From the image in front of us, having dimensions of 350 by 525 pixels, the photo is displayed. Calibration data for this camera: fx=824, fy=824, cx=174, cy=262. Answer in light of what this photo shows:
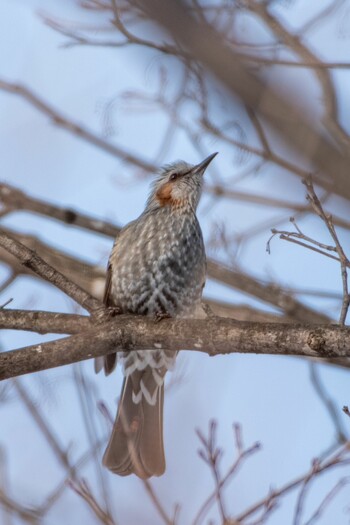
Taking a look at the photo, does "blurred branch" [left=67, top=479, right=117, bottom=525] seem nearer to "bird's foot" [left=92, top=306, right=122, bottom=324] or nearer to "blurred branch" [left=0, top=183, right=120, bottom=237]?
"bird's foot" [left=92, top=306, right=122, bottom=324]

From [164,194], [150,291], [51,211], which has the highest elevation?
[51,211]

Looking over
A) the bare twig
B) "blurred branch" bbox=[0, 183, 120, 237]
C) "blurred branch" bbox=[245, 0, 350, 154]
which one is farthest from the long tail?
"blurred branch" bbox=[245, 0, 350, 154]

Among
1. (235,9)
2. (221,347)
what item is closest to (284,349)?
(221,347)

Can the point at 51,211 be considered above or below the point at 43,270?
above

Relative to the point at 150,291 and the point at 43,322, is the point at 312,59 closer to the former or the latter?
the point at 43,322

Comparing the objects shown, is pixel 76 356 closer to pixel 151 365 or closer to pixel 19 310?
pixel 19 310

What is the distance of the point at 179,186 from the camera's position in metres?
5.64

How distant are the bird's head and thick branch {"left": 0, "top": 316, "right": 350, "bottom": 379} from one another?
172 centimetres

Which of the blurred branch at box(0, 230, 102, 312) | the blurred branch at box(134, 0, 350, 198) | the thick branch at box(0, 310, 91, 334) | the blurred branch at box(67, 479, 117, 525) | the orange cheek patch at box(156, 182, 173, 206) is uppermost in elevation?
the orange cheek patch at box(156, 182, 173, 206)

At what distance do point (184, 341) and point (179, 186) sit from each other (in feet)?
6.78

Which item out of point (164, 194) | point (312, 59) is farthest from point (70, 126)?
point (312, 59)

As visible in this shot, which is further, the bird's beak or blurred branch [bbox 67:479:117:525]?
the bird's beak

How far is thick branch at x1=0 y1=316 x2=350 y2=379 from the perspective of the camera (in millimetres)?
3248

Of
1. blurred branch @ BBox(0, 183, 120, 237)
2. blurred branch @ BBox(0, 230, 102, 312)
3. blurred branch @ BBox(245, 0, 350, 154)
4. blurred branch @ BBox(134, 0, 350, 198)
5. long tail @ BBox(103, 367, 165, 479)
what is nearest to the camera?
blurred branch @ BBox(134, 0, 350, 198)
